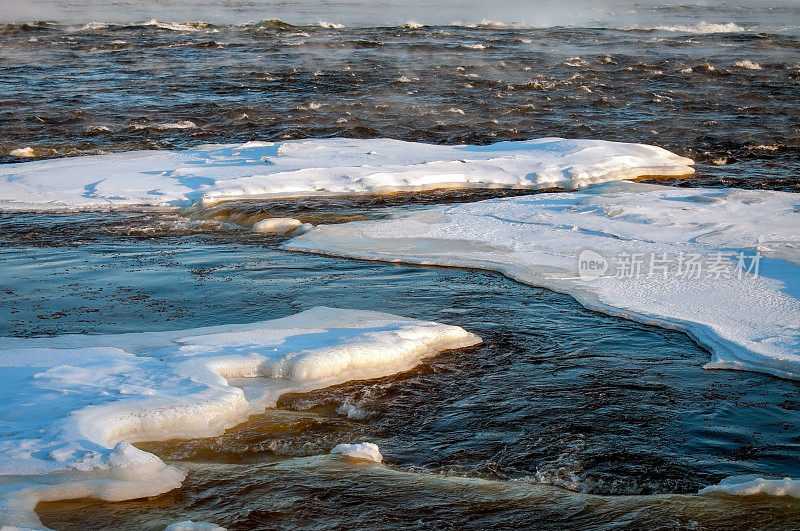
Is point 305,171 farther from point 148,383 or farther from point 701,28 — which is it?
point 701,28

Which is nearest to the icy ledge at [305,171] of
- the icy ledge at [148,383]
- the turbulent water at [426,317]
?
the turbulent water at [426,317]

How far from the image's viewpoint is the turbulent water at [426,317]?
3045 millimetres

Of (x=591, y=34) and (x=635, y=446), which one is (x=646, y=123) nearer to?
(x=635, y=446)

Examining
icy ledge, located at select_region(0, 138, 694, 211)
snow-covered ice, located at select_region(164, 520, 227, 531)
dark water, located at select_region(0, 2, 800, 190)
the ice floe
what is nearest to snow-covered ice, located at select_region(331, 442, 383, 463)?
snow-covered ice, located at select_region(164, 520, 227, 531)

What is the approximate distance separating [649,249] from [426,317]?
1.75 meters

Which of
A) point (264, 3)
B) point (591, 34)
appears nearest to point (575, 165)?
point (591, 34)

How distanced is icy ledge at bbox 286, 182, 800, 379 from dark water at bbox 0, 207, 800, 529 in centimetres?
17

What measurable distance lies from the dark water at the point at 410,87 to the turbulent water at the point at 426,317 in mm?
86

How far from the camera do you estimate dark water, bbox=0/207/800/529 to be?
2.98 m

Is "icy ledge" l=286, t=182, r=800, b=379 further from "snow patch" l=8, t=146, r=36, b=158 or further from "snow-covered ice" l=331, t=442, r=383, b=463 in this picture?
"snow patch" l=8, t=146, r=36, b=158

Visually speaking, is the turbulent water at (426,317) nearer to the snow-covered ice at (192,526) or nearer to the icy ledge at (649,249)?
the snow-covered ice at (192,526)

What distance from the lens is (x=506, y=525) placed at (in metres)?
2.89

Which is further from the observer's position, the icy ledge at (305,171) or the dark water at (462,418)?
the icy ledge at (305,171)

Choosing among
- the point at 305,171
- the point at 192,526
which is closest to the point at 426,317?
the point at 192,526
